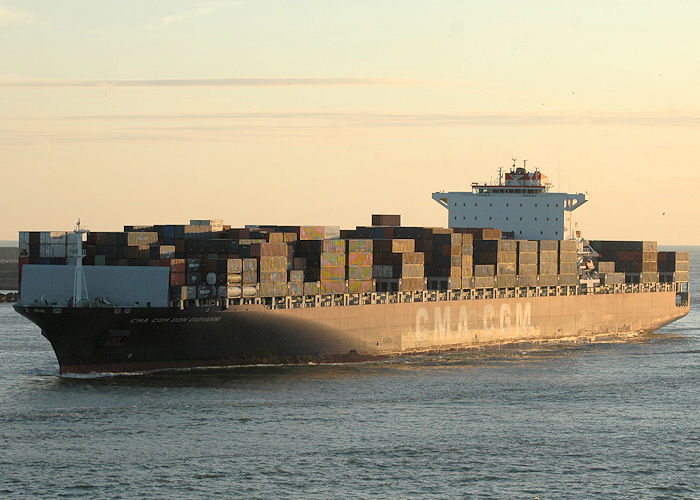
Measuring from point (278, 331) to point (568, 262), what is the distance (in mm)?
29279

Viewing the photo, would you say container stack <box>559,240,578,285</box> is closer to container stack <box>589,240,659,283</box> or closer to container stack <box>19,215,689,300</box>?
container stack <box>19,215,689,300</box>

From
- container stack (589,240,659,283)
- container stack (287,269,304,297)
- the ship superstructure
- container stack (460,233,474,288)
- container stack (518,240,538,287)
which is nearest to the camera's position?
container stack (287,269,304,297)

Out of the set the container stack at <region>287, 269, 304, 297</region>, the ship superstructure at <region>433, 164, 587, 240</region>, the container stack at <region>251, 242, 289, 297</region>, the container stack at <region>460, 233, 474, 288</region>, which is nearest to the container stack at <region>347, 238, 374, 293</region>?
the container stack at <region>287, 269, 304, 297</region>

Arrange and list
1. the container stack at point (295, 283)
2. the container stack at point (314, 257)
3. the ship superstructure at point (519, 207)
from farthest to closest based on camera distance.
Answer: the ship superstructure at point (519, 207), the container stack at point (295, 283), the container stack at point (314, 257)

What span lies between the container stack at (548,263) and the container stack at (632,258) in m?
12.6

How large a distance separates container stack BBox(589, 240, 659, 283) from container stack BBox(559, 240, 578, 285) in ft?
32.9

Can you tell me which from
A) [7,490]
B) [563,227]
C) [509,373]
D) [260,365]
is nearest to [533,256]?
[563,227]

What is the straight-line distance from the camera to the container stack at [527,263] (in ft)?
224

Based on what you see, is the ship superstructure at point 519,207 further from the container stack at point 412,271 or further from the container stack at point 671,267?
the container stack at point 412,271

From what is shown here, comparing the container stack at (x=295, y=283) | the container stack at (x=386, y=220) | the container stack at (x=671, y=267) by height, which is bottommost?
the container stack at (x=295, y=283)

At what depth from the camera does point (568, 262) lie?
73.9 meters

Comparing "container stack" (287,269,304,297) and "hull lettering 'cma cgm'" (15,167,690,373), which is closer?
"hull lettering 'cma cgm'" (15,167,690,373)

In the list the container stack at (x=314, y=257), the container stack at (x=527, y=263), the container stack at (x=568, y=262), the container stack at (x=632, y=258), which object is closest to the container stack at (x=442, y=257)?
the container stack at (x=314, y=257)

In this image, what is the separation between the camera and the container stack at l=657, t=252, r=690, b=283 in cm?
8900
